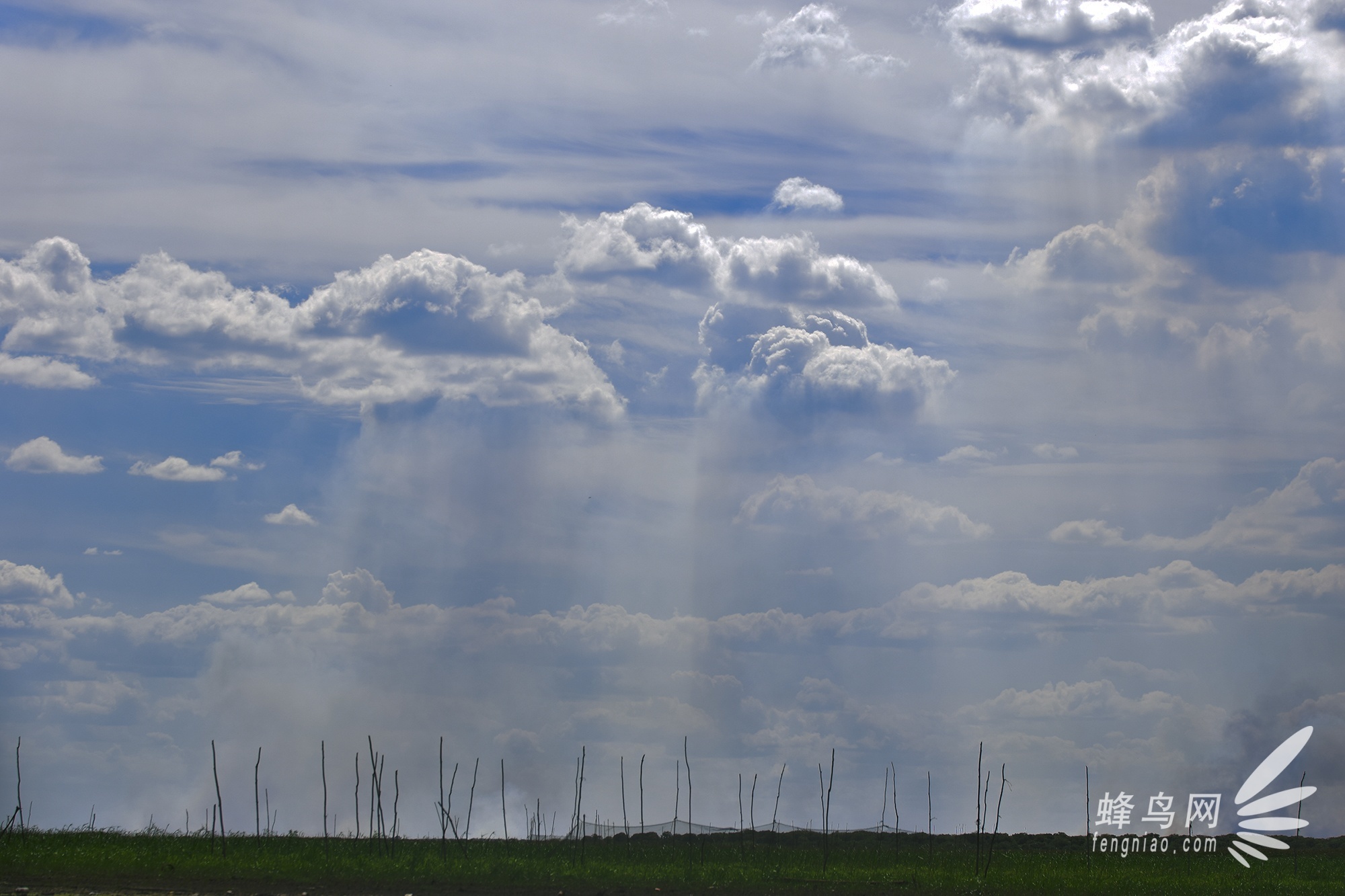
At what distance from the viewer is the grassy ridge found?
85.1ft

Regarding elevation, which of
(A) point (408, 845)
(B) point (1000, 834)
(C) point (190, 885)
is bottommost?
(B) point (1000, 834)

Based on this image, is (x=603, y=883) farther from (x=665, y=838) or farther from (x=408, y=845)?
(x=665, y=838)

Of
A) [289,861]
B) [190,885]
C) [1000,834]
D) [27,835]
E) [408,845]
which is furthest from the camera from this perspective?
[1000,834]

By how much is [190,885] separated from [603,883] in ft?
31.7

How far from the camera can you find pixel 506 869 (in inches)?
1094

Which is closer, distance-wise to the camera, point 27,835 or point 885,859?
point 27,835

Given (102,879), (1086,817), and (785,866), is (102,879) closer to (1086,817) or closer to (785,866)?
(785,866)

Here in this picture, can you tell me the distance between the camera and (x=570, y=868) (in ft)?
93.0

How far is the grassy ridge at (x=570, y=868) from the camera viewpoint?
25953 millimetres

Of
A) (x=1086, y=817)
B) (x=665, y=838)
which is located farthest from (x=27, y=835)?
(x=1086, y=817)

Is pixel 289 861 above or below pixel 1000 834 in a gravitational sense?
above

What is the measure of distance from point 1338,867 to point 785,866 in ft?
55.6

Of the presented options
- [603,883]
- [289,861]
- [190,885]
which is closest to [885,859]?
[603,883]

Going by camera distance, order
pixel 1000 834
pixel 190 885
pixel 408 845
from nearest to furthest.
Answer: pixel 190 885 < pixel 408 845 < pixel 1000 834
